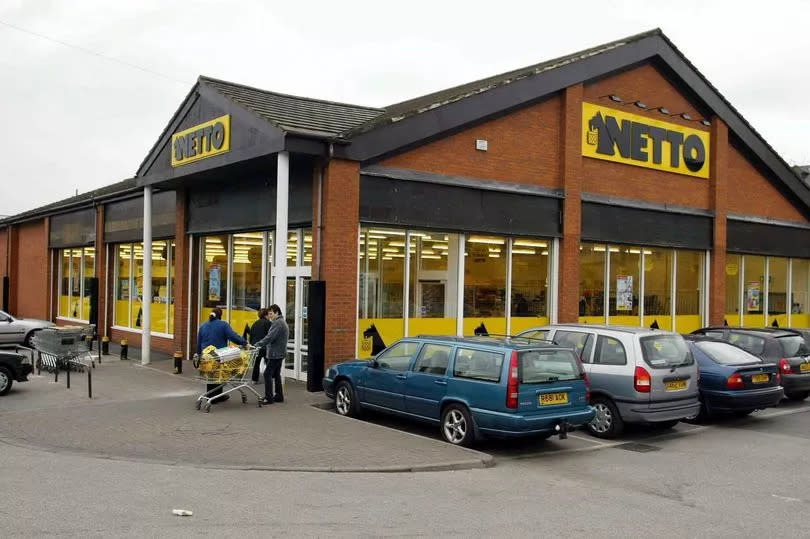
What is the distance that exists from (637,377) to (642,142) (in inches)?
424

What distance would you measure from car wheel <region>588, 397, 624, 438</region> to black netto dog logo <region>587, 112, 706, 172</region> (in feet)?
30.1

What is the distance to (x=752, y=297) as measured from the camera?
77.5 ft

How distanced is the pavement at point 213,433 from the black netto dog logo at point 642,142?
1018 cm

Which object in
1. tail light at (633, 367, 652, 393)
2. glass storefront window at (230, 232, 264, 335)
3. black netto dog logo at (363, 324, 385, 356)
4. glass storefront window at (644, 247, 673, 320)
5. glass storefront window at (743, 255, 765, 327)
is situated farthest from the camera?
glass storefront window at (743, 255, 765, 327)

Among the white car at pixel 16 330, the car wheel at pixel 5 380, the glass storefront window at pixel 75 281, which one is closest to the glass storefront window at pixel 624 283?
the car wheel at pixel 5 380

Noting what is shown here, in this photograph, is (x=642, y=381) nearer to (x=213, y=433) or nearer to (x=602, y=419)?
(x=602, y=419)

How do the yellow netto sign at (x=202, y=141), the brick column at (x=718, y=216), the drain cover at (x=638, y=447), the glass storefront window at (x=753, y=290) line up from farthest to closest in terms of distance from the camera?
the glass storefront window at (x=753, y=290) < the brick column at (x=718, y=216) < the yellow netto sign at (x=202, y=141) < the drain cover at (x=638, y=447)

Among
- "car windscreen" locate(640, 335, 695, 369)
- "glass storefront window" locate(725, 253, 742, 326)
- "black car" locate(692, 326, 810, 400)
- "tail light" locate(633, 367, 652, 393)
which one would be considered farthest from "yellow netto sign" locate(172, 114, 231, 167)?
"glass storefront window" locate(725, 253, 742, 326)

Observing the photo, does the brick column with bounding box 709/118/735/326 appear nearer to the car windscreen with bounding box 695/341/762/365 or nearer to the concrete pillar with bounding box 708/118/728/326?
the concrete pillar with bounding box 708/118/728/326

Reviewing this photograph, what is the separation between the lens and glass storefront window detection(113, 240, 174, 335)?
21297 mm

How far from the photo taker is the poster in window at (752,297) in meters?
23.5

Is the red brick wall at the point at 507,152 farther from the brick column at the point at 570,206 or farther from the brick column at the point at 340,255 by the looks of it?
the brick column at the point at 340,255

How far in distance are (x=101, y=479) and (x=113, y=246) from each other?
1835 centimetres

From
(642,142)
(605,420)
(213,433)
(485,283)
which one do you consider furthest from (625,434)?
(642,142)
